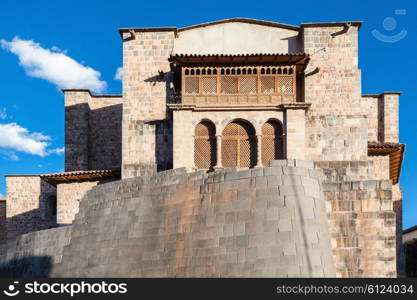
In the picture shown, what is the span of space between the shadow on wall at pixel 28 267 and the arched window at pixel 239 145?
28.0ft

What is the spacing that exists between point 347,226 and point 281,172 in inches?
110

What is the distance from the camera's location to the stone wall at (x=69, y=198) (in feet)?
86.8

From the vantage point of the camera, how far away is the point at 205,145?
24.2 meters

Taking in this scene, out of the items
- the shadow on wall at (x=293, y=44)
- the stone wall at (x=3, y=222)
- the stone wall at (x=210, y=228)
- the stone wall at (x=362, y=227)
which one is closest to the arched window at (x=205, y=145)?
the stone wall at (x=210, y=228)

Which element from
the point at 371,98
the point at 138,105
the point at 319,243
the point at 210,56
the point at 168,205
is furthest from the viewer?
the point at 371,98

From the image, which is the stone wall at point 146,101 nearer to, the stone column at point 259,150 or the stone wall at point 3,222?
the stone column at point 259,150

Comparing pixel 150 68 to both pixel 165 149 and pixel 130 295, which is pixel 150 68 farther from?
pixel 130 295

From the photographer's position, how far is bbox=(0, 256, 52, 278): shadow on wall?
2055 cm

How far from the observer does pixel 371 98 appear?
102 feet

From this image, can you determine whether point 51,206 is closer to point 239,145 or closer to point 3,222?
point 3,222

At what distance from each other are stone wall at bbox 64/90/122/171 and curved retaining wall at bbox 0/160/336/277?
463 inches

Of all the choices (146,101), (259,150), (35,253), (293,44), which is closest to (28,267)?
(35,253)

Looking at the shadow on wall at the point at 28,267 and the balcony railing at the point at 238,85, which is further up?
the balcony railing at the point at 238,85

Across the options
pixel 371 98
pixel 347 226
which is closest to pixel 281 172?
pixel 347 226
